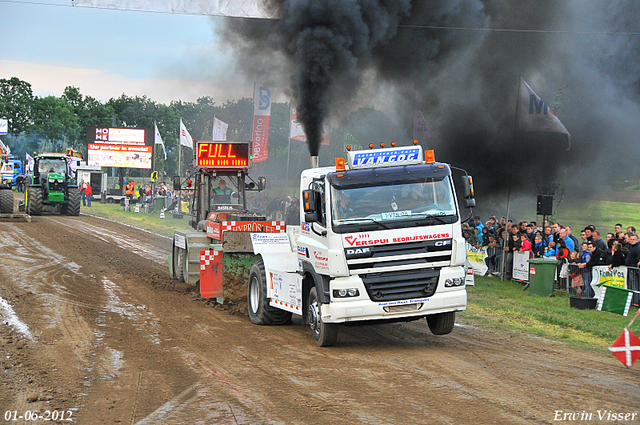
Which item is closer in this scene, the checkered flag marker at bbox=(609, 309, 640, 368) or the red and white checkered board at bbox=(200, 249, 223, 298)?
the checkered flag marker at bbox=(609, 309, 640, 368)

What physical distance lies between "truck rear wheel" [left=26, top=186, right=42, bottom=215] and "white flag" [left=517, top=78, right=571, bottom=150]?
2238 centimetres

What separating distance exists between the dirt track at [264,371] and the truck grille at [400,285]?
738mm

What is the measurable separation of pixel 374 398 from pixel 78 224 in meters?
23.5

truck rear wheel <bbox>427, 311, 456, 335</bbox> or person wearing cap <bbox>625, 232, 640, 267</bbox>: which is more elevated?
person wearing cap <bbox>625, 232, 640, 267</bbox>

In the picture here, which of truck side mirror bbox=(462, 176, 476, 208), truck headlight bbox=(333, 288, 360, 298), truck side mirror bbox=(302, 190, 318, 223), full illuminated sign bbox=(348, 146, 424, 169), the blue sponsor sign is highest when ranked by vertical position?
the blue sponsor sign

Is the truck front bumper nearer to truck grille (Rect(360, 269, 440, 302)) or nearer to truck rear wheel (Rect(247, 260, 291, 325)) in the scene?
truck grille (Rect(360, 269, 440, 302))

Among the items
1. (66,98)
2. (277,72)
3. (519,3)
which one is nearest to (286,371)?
(277,72)

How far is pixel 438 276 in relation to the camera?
318 inches

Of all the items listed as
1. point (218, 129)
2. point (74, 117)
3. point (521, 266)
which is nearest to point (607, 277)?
point (521, 266)

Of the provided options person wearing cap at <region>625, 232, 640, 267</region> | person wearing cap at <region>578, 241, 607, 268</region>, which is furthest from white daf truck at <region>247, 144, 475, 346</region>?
person wearing cap at <region>578, 241, 607, 268</region>

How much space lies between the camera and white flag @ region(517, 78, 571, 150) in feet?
52.4

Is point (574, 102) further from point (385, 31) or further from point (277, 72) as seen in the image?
point (277, 72)

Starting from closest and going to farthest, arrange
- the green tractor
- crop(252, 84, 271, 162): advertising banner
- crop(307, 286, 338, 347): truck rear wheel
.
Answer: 1. crop(307, 286, 338, 347): truck rear wheel
2. crop(252, 84, 271, 162): advertising banner
3. the green tractor

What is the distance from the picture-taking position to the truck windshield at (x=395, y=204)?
316 inches
